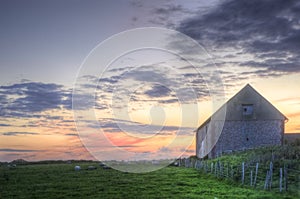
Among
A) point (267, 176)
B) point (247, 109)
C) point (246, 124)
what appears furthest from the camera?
point (247, 109)

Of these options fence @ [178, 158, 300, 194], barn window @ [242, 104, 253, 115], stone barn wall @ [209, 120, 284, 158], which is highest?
barn window @ [242, 104, 253, 115]

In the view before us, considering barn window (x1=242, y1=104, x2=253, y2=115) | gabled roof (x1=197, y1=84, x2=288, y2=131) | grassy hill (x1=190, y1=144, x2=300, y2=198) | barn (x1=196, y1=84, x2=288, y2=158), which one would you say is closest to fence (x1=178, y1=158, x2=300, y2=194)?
grassy hill (x1=190, y1=144, x2=300, y2=198)

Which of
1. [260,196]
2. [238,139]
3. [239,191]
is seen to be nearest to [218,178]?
[239,191]

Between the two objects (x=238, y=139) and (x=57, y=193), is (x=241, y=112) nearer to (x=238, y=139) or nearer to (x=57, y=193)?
(x=238, y=139)

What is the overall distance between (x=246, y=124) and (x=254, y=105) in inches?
113

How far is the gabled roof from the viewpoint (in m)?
52.4

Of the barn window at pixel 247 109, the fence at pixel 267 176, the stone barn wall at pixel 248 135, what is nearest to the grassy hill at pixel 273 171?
the fence at pixel 267 176

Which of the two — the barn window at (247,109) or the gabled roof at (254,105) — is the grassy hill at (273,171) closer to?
the gabled roof at (254,105)

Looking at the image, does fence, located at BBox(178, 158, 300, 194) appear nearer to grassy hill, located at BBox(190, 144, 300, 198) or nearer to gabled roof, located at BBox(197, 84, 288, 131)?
grassy hill, located at BBox(190, 144, 300, 198)

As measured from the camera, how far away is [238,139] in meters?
52.2

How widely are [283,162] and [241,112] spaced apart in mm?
22841

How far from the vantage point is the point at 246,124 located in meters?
52.3

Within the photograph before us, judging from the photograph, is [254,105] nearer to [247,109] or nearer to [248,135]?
[247,109]

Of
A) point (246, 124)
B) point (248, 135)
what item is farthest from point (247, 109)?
point (248, 135)
